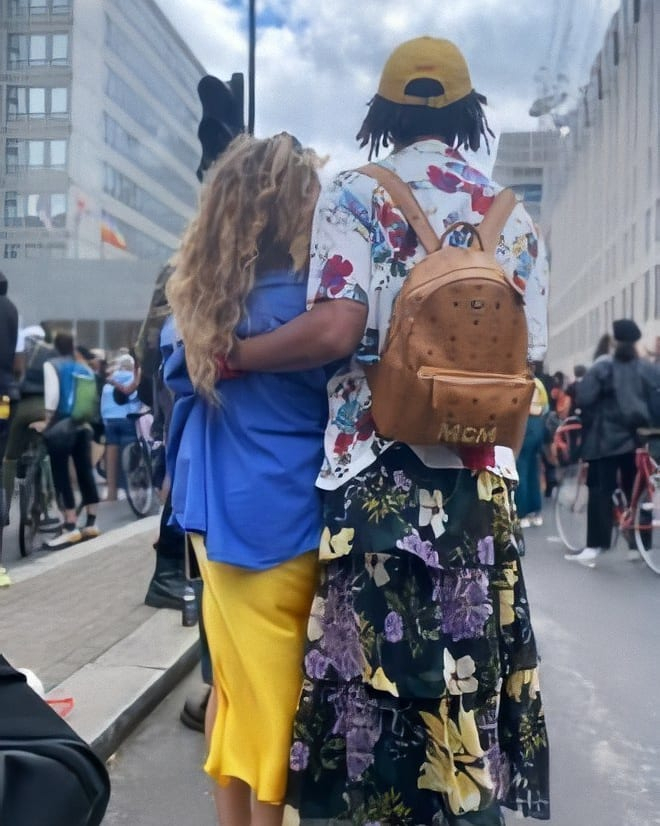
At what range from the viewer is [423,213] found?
2.04 m

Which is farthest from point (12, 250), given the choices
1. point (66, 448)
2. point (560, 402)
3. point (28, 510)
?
point (560, 402)

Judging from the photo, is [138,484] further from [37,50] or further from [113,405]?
[37,50]

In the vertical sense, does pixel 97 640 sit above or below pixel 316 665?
below

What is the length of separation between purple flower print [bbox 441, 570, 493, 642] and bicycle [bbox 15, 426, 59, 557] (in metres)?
5.80

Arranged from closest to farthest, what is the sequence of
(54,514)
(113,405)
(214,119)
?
(214,119), (54,514), (113,405)

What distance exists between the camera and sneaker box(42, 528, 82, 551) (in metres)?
7.53

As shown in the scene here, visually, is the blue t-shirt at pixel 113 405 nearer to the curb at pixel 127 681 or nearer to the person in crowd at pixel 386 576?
the curb at pixel 127 681

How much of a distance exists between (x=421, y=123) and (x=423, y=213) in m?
0.28

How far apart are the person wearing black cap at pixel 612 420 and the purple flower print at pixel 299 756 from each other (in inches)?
235

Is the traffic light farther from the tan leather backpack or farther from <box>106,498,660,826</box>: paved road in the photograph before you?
<box>106,498,660,826</box>: paved road

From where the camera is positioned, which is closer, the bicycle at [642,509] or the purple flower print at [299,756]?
the purple flower print at [299,756]

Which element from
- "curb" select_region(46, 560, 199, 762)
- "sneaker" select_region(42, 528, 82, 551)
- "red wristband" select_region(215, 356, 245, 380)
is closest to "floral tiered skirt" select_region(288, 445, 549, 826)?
"red wristband" select_region(215, 356, 245, 380)

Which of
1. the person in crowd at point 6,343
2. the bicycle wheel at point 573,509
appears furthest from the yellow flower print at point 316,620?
the bicycle wheel at point 573,509

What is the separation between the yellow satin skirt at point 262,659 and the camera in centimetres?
211
